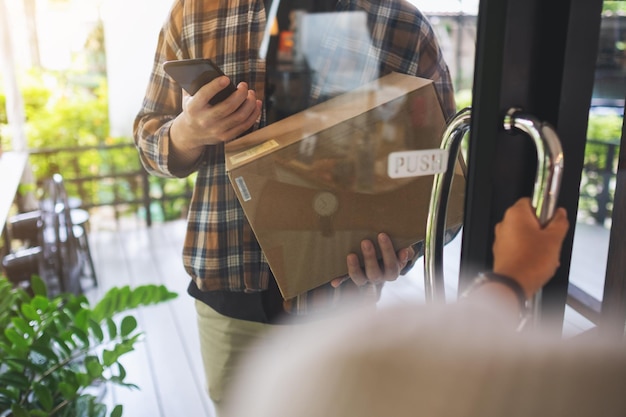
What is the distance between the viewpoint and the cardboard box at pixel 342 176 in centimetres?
67

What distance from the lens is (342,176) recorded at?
0.71 m

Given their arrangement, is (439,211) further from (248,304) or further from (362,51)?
(248,304)

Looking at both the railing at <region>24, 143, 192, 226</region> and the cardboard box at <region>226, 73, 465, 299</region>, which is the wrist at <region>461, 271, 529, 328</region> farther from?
the railing at <region>24, 143, 192, 226</region>

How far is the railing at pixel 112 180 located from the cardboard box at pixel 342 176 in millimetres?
294

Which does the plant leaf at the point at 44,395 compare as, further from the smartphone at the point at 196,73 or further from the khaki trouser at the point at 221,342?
the smartphone at the point at 196,73

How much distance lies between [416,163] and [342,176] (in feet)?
0.31

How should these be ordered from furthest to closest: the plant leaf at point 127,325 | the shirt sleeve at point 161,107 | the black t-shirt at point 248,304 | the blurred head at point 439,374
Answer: the plant leaf at point 127,325 < the black t-shirt at point 248,304 < the shirt sleeve at point 161,107 < the blurred head at point 439,374

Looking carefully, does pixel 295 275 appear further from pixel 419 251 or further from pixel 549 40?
pixel 549 40

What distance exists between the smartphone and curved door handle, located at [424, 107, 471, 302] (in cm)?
27

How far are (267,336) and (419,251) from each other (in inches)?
12.7

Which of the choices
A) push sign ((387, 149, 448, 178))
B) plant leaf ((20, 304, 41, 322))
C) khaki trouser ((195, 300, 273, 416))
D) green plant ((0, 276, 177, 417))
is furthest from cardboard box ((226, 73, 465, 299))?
plant leaf ((20, 304, 41, 322))

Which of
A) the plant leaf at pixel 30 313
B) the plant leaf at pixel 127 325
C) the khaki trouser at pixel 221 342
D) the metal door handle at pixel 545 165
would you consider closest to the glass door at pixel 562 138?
the metal door handle at pixel 545 165

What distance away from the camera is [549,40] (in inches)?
22.4

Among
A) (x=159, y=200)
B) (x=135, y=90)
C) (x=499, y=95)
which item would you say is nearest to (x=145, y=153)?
(x=135, y=90)
